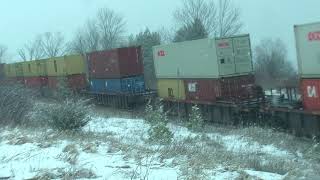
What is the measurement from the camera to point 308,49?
67.4 feet

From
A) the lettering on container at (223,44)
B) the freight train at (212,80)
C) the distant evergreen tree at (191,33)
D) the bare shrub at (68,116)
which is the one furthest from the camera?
the distant evergreen tree at (191,33)

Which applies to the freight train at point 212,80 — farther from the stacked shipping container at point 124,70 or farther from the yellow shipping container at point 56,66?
the yellow shipping container at point 56,66

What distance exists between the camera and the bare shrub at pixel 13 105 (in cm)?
1905

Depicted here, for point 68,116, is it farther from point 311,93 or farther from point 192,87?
Answer: point 192,87

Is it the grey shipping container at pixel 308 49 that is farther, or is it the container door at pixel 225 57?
the container door at pixel 225 57

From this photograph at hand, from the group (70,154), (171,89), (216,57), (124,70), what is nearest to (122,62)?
(124,70)

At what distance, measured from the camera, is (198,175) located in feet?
25.2

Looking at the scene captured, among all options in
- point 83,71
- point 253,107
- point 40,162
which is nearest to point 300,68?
point 253,107

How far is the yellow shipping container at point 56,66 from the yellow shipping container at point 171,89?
15.5m

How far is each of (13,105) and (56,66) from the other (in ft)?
101

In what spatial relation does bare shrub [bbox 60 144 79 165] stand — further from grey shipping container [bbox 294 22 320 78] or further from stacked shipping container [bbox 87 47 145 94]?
stacked shipping container [bbox 87 47 145 94]

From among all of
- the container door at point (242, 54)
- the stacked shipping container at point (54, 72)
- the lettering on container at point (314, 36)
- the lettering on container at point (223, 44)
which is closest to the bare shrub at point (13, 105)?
the lettering on container at point (223, 44)

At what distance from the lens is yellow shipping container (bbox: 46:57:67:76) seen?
157ft

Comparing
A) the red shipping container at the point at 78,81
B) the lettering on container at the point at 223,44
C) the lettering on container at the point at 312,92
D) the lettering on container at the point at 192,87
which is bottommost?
the lettering on container at the point at 312,92
